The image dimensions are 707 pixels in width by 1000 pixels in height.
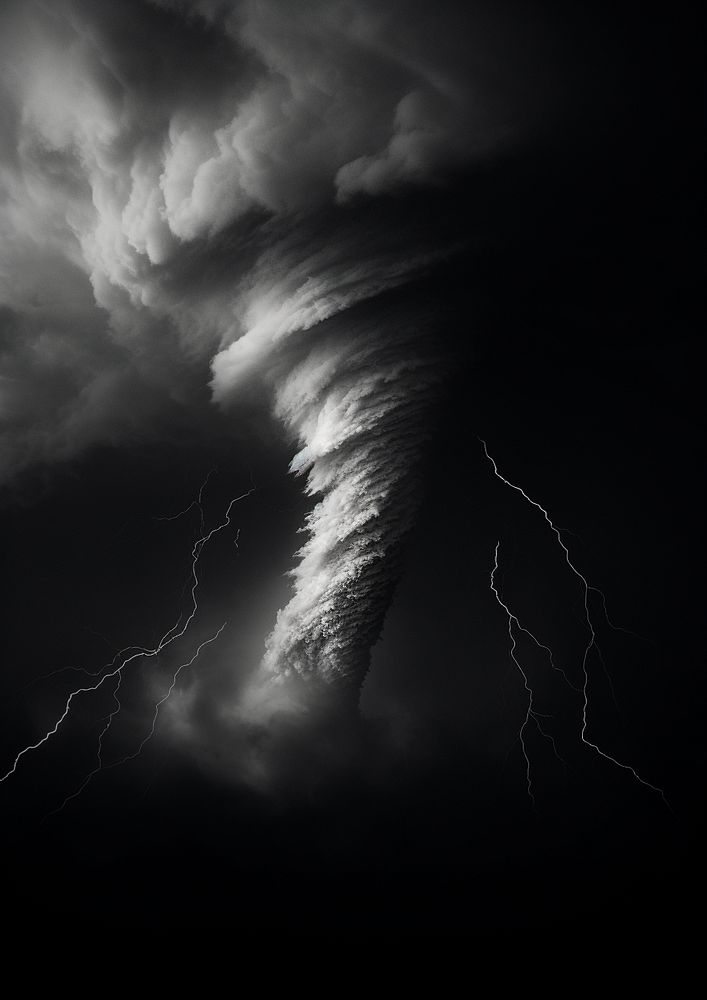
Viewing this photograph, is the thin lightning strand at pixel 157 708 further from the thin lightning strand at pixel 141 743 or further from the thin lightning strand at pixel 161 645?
the thin lightning strand at pixel 161 645

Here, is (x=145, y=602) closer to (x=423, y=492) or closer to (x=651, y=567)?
(x=423, y=492)

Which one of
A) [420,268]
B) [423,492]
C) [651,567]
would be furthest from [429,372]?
[651,567]

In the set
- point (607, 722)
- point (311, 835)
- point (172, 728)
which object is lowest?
point (311, 835)

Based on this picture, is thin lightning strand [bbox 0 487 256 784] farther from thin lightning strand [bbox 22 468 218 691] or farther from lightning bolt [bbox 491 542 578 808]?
lightning bolt [bbox 491 542 578 808]

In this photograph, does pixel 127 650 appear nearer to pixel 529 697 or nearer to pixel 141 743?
pixel 141 743

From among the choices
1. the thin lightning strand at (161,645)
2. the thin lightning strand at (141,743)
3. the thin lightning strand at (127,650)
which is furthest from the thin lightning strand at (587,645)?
the thin lightning strand at (141,743)

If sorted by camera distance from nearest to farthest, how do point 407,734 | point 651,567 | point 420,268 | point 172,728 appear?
point 420,268
point 651,567
point 407,734
point 172,728

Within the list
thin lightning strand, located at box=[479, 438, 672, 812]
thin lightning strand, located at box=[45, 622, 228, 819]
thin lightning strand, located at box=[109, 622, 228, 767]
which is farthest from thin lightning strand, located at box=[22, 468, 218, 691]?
thin lightning strand, located at box=[479, 438, 672, 812]

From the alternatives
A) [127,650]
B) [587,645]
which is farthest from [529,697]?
[127,650]

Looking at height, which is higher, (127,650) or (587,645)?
(587,645)
